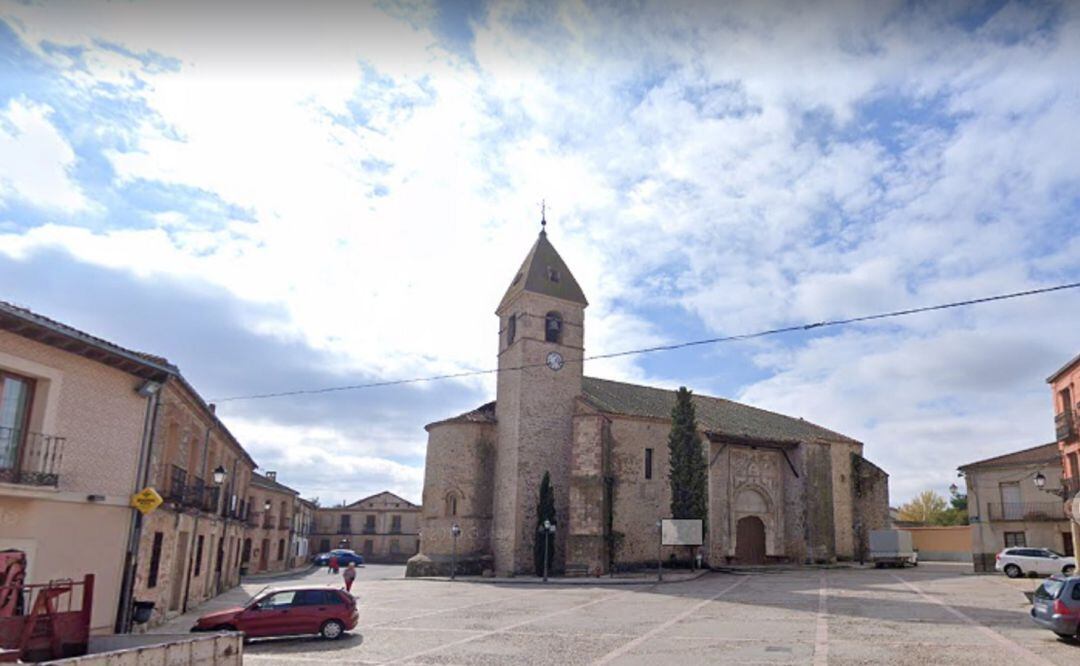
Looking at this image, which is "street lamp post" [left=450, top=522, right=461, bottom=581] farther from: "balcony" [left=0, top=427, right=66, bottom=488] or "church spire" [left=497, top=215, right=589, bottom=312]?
"balcony" [left=0, top=427, right=66, bottom=488]

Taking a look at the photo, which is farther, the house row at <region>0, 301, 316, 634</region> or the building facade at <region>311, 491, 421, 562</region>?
the building facade at <region>311, 491, 421, 562</region>

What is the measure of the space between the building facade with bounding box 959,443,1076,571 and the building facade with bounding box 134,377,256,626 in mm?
31142

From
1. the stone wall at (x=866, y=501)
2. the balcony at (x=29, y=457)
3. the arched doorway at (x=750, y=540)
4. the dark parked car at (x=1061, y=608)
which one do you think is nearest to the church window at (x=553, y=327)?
the arched doorway at (x=750, y=540)

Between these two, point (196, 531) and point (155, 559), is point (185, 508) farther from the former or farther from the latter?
point (196, 531)

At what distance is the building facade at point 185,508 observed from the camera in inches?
632

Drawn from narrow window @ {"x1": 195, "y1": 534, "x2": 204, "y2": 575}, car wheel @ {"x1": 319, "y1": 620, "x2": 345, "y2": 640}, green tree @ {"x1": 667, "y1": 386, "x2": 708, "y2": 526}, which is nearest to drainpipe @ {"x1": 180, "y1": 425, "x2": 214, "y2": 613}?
narrow window @ {"x1": 195, "y1": 534, "x2": 204, "y2": 575}

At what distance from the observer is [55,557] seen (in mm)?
12906

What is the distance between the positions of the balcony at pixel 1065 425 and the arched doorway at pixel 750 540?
15683mm

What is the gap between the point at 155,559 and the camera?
17.0m

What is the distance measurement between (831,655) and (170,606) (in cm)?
1613

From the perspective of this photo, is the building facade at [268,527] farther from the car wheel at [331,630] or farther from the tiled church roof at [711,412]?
the car wheel at [331,630]

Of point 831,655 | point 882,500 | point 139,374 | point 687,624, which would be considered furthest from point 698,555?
point 139,374

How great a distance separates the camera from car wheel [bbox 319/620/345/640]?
1546 cm

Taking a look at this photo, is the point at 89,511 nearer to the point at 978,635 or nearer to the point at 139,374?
the point at 139,374
